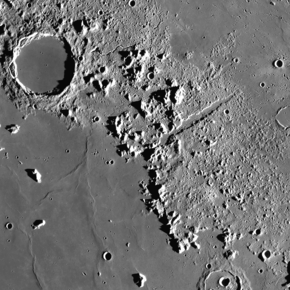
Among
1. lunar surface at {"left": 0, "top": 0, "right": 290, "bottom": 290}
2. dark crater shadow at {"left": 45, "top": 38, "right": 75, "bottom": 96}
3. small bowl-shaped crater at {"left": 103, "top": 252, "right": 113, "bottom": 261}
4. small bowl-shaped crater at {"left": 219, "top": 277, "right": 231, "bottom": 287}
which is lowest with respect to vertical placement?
small bowl-shaped crater at {"left": 219, "top": 277, "right": 231, "bottom": 287}

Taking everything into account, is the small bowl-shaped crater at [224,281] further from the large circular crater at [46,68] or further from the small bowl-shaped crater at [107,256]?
the large circular crater at [46,68]

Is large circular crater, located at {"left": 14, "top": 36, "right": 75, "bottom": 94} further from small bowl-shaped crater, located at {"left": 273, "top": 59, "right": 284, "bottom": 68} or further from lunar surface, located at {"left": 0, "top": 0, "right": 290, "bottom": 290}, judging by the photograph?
small bowl-shaped crater, located at {"left": 273, "top": 59, "right": 284, "bottom": 68}

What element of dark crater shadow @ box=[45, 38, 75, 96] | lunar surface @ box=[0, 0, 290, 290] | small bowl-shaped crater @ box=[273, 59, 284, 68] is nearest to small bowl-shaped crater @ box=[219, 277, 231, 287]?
lunar surface @ box=[0, 0, 290, 290]

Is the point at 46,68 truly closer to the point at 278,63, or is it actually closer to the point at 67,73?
the point at 67,73

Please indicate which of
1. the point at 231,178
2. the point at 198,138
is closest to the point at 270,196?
the point at 231,178

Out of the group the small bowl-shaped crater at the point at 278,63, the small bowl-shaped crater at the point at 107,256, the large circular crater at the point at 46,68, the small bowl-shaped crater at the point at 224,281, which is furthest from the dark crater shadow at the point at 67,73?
the small bowl-shaped crater at the point at 224,281

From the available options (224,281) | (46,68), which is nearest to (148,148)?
(46,68)
